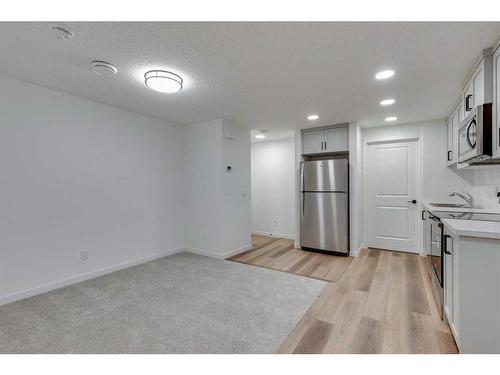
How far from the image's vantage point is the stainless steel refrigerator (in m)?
4.09

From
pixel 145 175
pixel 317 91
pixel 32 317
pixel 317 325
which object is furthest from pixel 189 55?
pixel 32 317

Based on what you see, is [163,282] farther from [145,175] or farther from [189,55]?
[189,55]

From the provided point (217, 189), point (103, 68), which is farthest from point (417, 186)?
point (103, 68)

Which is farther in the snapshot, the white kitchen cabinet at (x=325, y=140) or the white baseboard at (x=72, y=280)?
the white kitchen cabinet at (x=325, y=140)

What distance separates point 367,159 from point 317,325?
3.53m

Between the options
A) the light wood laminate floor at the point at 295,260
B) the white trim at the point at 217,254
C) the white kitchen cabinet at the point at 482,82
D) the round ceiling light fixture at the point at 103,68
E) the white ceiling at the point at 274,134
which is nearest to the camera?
the white kitchen cabinet at the point at 482,82

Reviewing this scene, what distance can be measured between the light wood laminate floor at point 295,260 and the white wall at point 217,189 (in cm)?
36

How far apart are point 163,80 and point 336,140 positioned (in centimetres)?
318

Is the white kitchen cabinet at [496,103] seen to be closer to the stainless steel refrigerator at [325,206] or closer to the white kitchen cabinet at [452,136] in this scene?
the white kitchen cabinet at [452,136]

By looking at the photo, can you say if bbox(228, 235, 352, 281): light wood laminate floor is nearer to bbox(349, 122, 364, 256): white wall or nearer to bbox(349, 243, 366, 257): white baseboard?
bbox(349, 243, 366, 257): white baseboard

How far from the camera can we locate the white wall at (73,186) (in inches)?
98.2

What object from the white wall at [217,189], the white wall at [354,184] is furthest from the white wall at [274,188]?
the white wall at [354,184]

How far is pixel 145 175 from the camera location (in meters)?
3.80

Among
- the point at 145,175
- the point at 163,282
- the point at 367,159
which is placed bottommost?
the point at 163,282
